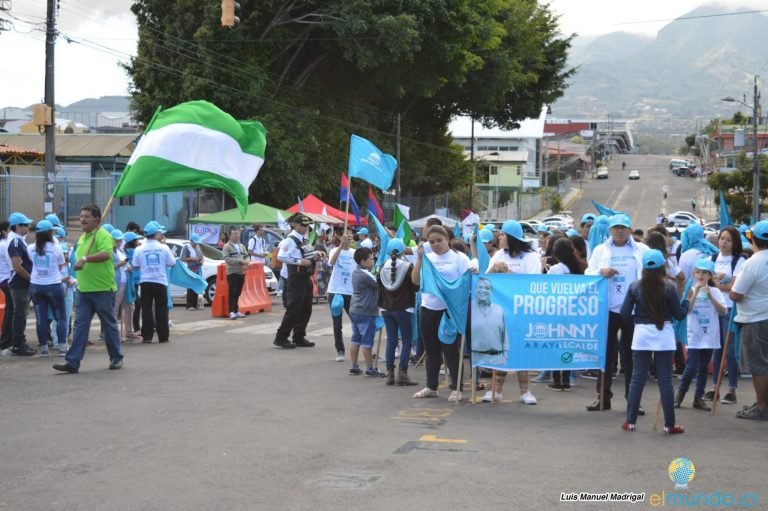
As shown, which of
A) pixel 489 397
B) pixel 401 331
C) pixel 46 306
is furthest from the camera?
pixel 46 306

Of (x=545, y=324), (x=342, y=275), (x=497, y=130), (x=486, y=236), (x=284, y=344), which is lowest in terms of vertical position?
(x=284, y=344)

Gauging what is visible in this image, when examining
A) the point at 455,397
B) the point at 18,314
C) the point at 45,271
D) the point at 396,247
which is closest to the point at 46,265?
the point at 45,271

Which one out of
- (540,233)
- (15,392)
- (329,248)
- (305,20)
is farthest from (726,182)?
(15,392)

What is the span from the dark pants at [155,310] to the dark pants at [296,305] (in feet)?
Answer: 6.47

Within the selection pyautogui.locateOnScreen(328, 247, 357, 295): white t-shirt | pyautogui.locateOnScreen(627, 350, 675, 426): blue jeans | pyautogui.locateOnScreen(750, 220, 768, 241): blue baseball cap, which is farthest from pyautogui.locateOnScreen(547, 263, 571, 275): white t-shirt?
pyautogui.locateOnScreen(328, 247, 357, 295): white t-shirt

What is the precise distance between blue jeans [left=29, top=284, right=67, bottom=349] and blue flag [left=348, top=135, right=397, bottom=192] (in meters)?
4.40

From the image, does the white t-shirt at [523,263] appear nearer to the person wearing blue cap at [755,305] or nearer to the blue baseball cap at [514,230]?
the blue baseball cap at [514,230]

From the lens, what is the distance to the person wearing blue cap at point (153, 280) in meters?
15.6

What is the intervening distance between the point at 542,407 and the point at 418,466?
3145 mm

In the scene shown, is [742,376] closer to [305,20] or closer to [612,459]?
[612,459]

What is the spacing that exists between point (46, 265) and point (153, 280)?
7.66ft

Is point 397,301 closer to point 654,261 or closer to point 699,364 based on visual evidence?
point 699,364

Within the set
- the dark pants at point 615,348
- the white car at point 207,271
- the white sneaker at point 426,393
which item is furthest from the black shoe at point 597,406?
the white car at point 207,271

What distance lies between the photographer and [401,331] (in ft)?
38.5
